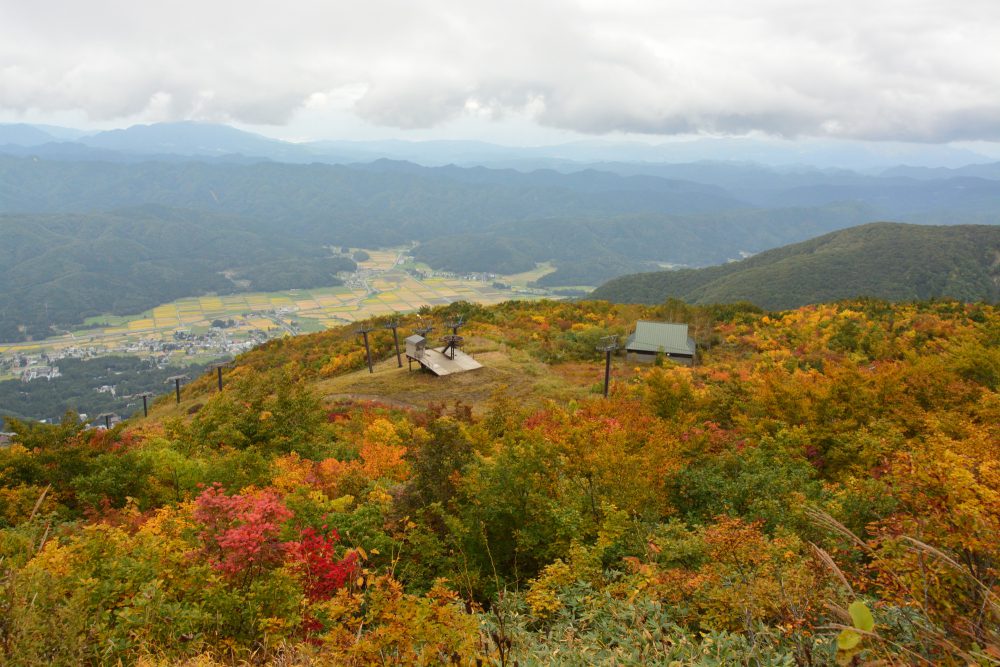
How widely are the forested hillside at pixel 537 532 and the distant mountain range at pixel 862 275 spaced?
3414 inches

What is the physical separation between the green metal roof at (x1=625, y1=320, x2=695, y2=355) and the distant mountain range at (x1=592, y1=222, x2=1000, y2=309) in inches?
2570

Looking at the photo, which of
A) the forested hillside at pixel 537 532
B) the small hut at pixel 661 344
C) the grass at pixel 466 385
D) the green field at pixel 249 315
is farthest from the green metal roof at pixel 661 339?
the green field at pixel 249 315

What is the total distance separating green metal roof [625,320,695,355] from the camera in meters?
32.3

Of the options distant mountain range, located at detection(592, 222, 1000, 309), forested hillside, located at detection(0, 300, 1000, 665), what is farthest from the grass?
distant mountain range, located at detection(592, 222, 1000, 309)

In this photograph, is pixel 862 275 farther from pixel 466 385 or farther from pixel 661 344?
pixel 466 385

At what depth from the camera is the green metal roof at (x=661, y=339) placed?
32281 mm

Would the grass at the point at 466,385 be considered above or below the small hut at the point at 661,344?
below

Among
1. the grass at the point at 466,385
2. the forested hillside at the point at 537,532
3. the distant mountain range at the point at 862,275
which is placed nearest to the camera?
the forested hillside at the point at 537,532

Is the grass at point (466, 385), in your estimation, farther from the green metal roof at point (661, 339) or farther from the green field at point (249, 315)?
the green field at point (249, 315)

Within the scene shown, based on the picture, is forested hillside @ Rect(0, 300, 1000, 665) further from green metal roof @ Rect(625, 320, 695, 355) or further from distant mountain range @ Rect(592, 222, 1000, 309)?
distant mountain range @ Rect(592, 222, 1000, 309)

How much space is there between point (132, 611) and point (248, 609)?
0.92 m

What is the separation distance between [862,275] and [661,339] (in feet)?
297

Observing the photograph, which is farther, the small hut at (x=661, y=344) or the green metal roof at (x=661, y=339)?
the green metal roof at (x=661, y=339)

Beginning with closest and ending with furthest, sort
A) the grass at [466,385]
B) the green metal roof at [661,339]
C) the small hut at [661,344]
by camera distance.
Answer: the grass at [466,385]
the small hut at [661,344]
the green metal roof at [661,339]
